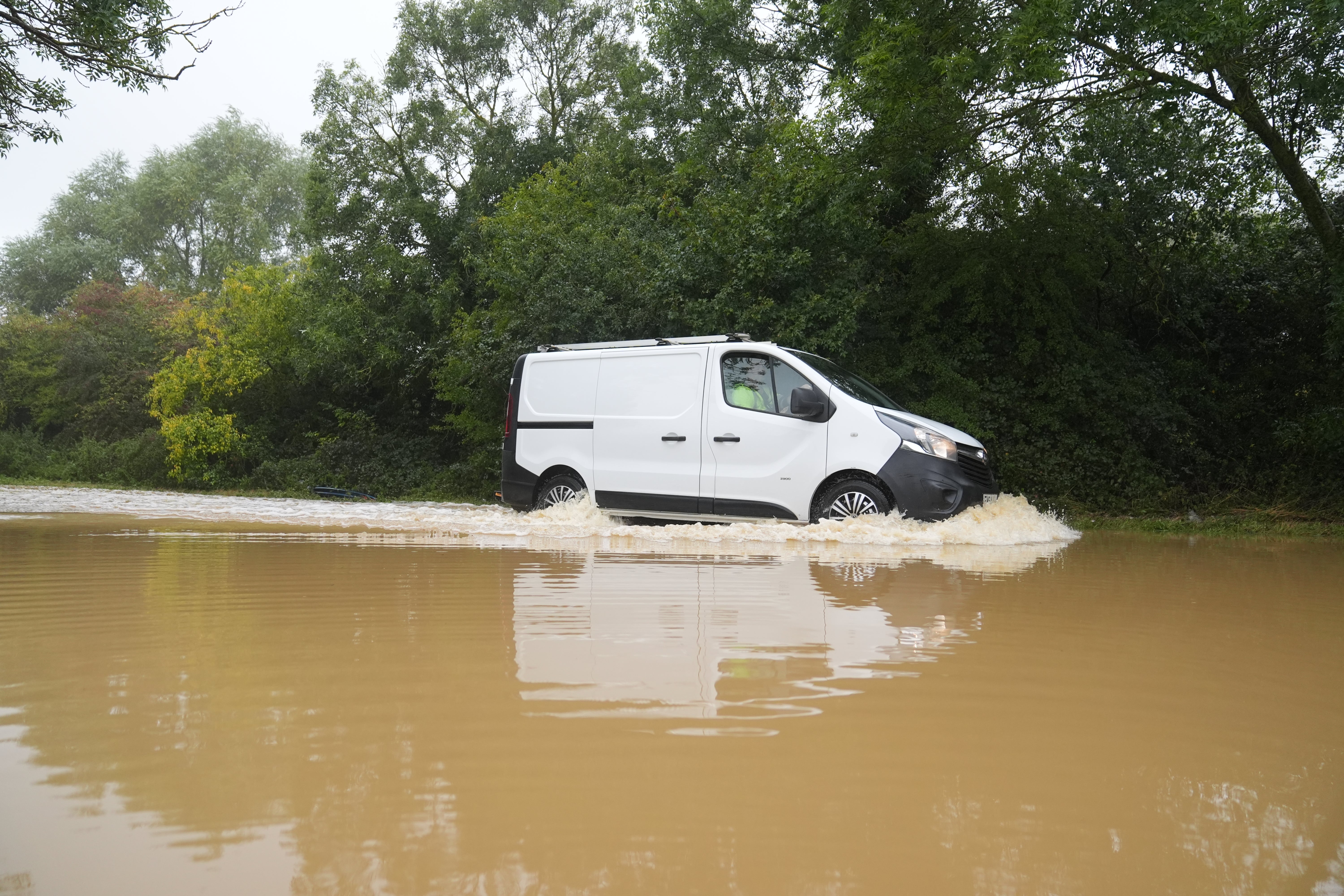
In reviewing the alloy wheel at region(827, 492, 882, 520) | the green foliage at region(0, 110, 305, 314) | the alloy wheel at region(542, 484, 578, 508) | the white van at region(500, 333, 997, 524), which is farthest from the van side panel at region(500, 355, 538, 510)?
the green foliage at region(0, 110, 305, 314)

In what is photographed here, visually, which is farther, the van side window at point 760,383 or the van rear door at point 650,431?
the van rear door at point 650,431

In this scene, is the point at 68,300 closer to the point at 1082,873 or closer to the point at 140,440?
the point at 140,440

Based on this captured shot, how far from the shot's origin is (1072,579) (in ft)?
18.9

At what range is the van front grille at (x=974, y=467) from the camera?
8516 mm

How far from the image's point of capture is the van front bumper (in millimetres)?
8172

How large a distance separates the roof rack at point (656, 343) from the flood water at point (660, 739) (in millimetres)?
4662

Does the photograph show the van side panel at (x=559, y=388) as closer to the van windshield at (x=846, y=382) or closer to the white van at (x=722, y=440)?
the white van at (x=722, y=440)

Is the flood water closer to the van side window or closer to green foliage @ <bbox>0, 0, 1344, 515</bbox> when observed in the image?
the van side window

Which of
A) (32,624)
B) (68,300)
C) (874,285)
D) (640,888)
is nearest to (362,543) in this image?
(32,624)

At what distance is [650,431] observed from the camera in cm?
953

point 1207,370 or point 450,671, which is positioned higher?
point 1207,370

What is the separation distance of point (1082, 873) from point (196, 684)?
7.98 feet

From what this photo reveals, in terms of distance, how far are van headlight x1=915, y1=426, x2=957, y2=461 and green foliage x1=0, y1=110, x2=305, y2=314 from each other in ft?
121

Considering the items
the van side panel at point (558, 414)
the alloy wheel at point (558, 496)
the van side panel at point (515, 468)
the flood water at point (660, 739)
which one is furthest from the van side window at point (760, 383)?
the flood water at point (660, 739)
